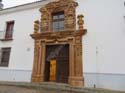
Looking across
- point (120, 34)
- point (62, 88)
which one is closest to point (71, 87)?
point (62, 88)

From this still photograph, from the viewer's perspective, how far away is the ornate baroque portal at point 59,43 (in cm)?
1064

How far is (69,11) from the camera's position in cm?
1151

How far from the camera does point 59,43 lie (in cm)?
1148

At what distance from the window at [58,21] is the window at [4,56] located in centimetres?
440

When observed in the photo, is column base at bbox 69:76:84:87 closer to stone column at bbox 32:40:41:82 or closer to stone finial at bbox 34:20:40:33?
stone column at bbox 32:40:41:82

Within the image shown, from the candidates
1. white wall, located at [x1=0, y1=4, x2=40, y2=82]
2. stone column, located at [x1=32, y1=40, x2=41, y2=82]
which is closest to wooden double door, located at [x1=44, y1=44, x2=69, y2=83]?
stone column, located at [x1=32, y1=40, x2=41, y2=82]

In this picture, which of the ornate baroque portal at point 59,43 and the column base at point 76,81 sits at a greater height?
the ornate baroque portal at point 59,43

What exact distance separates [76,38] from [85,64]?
6.07 feet

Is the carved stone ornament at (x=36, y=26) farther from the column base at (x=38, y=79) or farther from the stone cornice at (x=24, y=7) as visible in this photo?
the column base at (x=38, y=79)

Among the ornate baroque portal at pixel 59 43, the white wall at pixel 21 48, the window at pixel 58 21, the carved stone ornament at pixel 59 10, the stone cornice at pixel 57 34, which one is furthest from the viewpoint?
the white wall at pixel 21 48

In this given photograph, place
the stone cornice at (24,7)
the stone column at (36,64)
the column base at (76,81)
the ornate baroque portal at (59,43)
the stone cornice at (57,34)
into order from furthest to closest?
the stone cornice at (24,7) < the stone column at (36,64) < the stone cornice at (57,34) < the ornate baroque portal at (59,43) < the column base at (76,81)

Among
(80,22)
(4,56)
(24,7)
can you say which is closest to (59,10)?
(80,22)

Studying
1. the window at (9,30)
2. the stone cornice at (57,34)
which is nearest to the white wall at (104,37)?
the stone cornice at (57,34)

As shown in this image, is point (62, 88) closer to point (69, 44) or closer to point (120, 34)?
point (69, 44)
